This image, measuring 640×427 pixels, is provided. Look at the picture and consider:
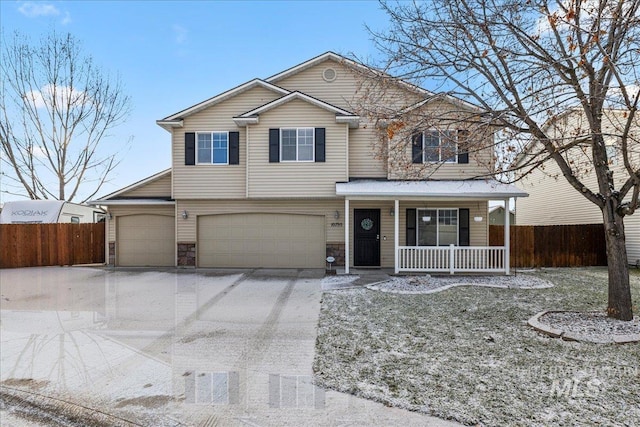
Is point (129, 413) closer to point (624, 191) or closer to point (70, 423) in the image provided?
point (70, 423)

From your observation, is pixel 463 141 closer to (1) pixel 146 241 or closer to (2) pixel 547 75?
(2) pixel 547 75

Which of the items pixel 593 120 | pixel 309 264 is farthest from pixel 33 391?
pixel 309 264

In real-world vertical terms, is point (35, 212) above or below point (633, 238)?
above

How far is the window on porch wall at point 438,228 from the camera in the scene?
1250cm

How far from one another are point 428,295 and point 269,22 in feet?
35.2

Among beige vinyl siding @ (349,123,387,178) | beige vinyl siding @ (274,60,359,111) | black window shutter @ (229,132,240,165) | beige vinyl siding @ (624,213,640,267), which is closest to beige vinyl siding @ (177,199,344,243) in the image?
beige vinyl siding @ (349,123,387,178)

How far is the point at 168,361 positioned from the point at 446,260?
29.9 feet

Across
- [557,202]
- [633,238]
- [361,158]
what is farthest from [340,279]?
[557,202]

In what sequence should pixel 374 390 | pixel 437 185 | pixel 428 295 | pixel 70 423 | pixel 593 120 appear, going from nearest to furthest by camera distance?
pixel 70 423
pixel 374 390
pixel 593 120
pixel 428 295
pixel 437 185

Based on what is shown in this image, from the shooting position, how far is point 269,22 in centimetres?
1287

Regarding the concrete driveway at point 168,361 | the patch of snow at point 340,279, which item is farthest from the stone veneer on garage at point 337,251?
the concrete driveway at point 168,361

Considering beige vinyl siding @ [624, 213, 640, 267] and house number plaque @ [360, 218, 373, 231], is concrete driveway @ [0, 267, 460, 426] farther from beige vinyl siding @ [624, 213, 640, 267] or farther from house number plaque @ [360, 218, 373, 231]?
beige vinyl siding @ [624, 213, 640, 267]

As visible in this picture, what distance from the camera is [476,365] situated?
13.8 ft

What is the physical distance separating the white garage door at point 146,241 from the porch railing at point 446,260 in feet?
28.4
